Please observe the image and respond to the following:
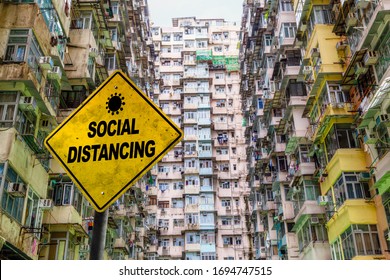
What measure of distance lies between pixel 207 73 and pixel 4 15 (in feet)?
136

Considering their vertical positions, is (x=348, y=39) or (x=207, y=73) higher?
(x=207, y=73)

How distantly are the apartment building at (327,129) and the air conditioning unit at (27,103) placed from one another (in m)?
13.1

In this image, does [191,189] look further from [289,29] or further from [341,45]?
[341,45]

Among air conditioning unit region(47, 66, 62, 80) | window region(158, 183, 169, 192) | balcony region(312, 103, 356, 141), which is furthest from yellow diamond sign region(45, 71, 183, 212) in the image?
window region(158, 183, 169, 192)

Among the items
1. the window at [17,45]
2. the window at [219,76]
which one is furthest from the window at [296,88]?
the window at [219,76]

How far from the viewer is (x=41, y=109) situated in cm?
1859

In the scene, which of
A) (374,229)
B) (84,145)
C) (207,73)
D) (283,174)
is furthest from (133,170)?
(207,73)

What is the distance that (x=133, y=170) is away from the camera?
342cm

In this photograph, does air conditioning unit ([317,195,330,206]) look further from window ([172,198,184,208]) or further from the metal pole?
window ([172,198,184,208])

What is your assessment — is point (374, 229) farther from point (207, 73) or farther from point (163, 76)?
point (163, 76)

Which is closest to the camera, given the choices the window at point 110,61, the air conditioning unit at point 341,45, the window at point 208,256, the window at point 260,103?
the air conditioning unit at point 341,45

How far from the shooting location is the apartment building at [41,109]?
52.0ft

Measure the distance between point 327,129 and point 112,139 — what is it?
19.9 m

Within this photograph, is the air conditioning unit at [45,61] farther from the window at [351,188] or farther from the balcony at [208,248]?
the balcony at [208,248]
